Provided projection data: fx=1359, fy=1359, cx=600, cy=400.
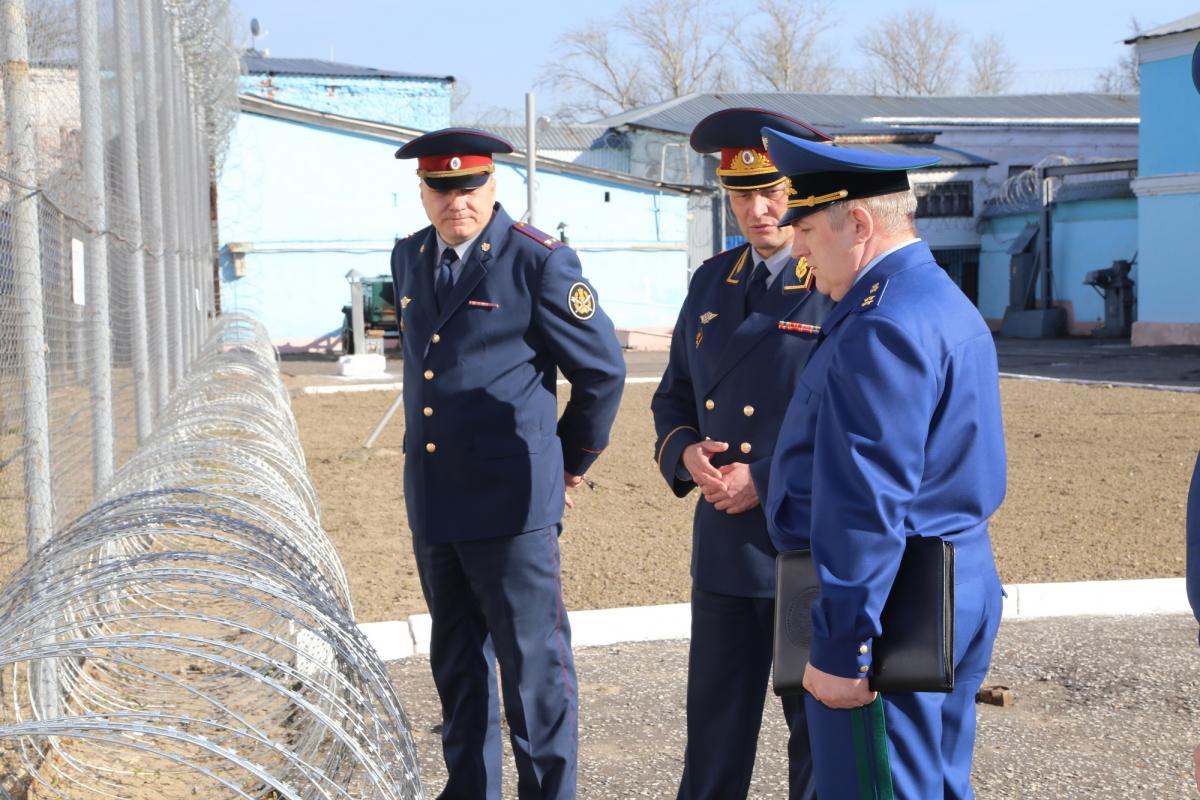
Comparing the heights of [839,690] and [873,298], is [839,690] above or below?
below

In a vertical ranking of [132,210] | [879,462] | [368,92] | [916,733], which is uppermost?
[368,92]

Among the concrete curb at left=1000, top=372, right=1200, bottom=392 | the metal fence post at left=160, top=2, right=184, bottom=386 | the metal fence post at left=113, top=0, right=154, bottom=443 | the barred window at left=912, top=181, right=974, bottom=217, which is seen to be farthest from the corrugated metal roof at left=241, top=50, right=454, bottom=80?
the metal fence post at left=113, top=0, right=154, bottom=443

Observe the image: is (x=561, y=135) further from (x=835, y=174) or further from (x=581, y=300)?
(x=835, y=174)

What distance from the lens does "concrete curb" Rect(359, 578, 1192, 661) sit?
5648mm

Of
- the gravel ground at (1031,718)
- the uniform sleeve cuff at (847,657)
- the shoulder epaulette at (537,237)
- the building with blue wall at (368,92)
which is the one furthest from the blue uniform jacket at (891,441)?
the building with blue wall at (368,92)

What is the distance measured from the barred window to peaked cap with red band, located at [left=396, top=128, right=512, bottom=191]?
3522 cm

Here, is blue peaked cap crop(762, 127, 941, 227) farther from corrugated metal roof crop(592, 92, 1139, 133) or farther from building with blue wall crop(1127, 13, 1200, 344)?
corrugated metal roof crop(592, 92, 1139, 133)

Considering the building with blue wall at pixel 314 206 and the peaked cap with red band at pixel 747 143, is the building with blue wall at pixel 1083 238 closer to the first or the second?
the building with blue wall at pixel 314 206

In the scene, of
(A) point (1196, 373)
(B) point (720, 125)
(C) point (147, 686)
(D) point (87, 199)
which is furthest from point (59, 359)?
(A) point (1196, 373)

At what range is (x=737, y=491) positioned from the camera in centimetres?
351

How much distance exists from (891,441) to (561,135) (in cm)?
4324

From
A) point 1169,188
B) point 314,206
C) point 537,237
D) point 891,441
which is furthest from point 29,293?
point 1169,188

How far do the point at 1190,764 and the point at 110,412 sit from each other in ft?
12.1

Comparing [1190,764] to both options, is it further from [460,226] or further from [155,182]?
[155,182]
